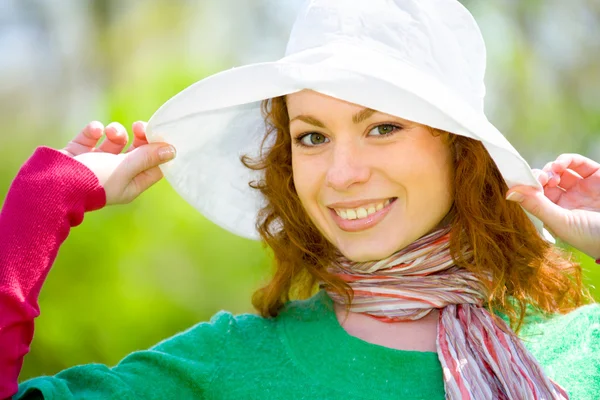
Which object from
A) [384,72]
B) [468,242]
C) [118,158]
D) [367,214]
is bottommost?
[468,242]

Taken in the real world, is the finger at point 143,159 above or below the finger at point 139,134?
below

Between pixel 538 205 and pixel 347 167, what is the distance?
47 cm

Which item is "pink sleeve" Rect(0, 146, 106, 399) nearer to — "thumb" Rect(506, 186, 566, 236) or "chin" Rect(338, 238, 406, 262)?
"chin" Rect(338, 238, 406, 262)

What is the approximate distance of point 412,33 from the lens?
1.99 m

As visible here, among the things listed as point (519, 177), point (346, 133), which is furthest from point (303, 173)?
point (519, 177)

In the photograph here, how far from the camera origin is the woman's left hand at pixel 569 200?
2.10m

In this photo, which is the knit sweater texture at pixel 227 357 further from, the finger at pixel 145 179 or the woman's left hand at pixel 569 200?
the woman's left hand at pixel 569 200

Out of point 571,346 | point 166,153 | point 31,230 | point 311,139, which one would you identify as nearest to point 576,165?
point 571,346

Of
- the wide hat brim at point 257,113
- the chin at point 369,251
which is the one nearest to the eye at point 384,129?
the wide hat brim at point 257,113

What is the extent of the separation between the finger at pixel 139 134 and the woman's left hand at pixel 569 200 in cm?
92

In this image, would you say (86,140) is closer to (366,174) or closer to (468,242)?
(366,174)

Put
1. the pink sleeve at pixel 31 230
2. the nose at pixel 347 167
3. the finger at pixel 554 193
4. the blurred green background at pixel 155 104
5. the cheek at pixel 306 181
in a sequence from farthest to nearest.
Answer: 1. the blurred green background at pixel 155 104
2. the finger at pixel 554 193
3. the cheek at pixel 306 181
4. the nose at pixel 347 167
5. the pink sleeve at pixel 31 230

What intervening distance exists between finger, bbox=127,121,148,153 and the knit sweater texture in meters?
0.23

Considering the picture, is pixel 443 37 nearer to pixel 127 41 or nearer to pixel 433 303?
pixel 433 303
